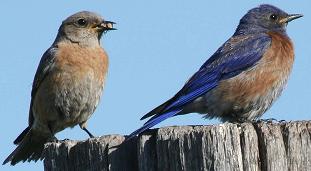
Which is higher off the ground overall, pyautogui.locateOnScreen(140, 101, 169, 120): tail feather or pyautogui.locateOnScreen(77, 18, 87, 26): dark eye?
pyautogui.locateOnScreen(77, 18, 87, 26): dark eye

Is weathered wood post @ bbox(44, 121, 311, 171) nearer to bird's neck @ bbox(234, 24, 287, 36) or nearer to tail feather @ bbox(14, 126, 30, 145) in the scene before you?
bird's neck @ bbox(234, 24, 287, 36)

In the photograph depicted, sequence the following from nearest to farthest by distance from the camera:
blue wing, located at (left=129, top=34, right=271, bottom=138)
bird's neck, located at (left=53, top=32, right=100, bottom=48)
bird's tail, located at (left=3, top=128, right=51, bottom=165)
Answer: blue wing, located at (left=129, top=34, right=271, bottom=138) → bird's tail, located at (left=3, top=128, right=51, bottom=165) → bird's neck, located at (left=53, top=32, right=100, bottom=48)

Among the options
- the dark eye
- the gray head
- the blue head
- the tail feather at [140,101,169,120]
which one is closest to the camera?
the tail feather at [140,101,169,120]

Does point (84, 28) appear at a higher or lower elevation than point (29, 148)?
higher

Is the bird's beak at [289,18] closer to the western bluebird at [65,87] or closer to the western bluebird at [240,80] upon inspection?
the western bluebird at [240,80]

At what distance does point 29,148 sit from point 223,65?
10.1 ft

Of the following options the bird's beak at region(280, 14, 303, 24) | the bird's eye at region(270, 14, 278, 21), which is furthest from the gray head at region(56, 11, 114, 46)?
the bird's beak at region(280, 14, 303, 24)

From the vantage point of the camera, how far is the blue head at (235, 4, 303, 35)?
9.37 metres

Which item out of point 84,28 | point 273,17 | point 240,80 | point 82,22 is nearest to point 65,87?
point 84,28

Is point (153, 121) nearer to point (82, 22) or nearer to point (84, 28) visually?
point (84, 28)

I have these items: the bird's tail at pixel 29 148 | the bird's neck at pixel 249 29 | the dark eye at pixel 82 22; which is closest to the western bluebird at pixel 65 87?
the bird's tail at pixel 29 148

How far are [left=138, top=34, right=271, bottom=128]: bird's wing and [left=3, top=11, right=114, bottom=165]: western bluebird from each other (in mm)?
1930

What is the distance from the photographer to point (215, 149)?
13.8 ft

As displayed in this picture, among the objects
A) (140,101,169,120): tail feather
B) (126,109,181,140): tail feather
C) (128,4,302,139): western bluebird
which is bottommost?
(126,109,181,140): tail feather
